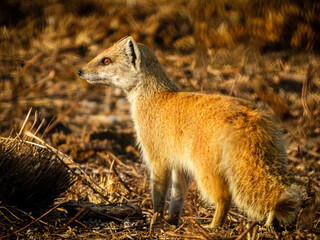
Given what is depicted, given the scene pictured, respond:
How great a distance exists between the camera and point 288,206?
238 cm

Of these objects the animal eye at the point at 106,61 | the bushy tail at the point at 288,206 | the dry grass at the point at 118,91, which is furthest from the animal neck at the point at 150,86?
the bushy tail at the point at 288,206

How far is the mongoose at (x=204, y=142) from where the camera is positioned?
8.19 feet

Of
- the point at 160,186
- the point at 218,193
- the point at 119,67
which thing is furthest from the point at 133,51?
the point at 218,193

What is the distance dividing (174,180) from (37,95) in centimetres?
423

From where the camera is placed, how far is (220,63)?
21.7 feet

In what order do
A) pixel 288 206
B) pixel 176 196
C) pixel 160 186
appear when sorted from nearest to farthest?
pixel 288 206
pixel 160 186
pixel 176 196

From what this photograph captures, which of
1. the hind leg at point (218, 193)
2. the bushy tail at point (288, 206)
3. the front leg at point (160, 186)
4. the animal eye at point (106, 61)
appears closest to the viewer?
the bushy tail at point (288, 206)

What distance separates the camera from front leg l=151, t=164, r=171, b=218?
10.7ft

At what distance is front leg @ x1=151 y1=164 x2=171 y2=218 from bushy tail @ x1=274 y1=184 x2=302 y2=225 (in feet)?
3.50

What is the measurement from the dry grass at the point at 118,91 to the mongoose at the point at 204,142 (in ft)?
0.61

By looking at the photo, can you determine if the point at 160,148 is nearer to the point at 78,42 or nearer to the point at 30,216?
the point at 30,216

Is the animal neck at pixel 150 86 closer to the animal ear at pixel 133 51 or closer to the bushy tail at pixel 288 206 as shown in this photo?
the animal ear at pixel 133 51

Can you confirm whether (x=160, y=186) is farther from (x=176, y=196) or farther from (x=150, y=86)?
(x=150, y=86)

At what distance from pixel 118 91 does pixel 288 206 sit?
5.16m
